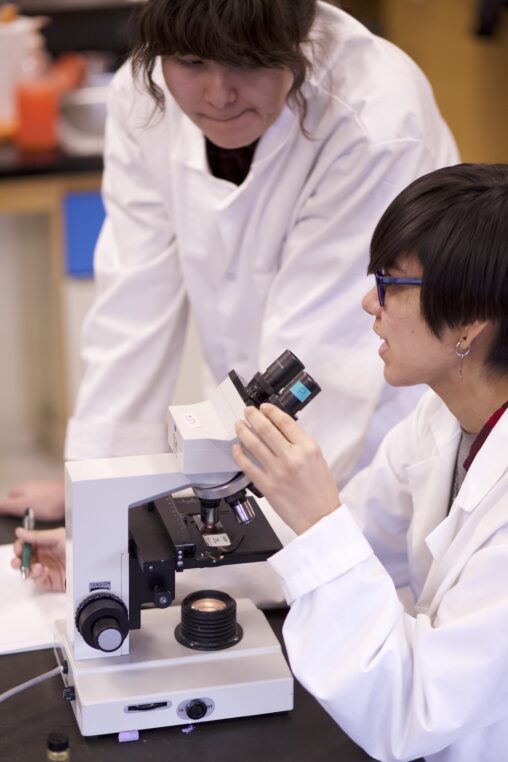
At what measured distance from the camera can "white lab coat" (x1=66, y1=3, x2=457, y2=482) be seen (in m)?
1.94

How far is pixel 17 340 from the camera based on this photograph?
391cm

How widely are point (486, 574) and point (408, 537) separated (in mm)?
364

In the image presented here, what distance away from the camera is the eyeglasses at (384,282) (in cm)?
146

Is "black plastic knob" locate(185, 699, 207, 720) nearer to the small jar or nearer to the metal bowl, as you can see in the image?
the small jar

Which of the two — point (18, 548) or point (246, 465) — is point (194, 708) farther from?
point (18, 548)

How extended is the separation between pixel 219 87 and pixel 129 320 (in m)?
0.65

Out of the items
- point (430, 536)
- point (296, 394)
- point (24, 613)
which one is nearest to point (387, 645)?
point (430, 536)

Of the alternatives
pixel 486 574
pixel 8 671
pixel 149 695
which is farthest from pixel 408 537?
pixel 8 671

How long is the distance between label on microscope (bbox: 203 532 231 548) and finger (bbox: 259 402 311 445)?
17 centimetres

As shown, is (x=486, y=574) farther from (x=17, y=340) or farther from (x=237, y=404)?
(x=17, y=340)

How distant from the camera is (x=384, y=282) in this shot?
150cm

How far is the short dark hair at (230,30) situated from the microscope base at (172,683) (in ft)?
2.67

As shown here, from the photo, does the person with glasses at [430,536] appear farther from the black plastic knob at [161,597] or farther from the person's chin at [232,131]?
the person's chin at [232,131]

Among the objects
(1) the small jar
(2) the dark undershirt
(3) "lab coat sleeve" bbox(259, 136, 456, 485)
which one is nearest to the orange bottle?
(2) the dark undershirt
